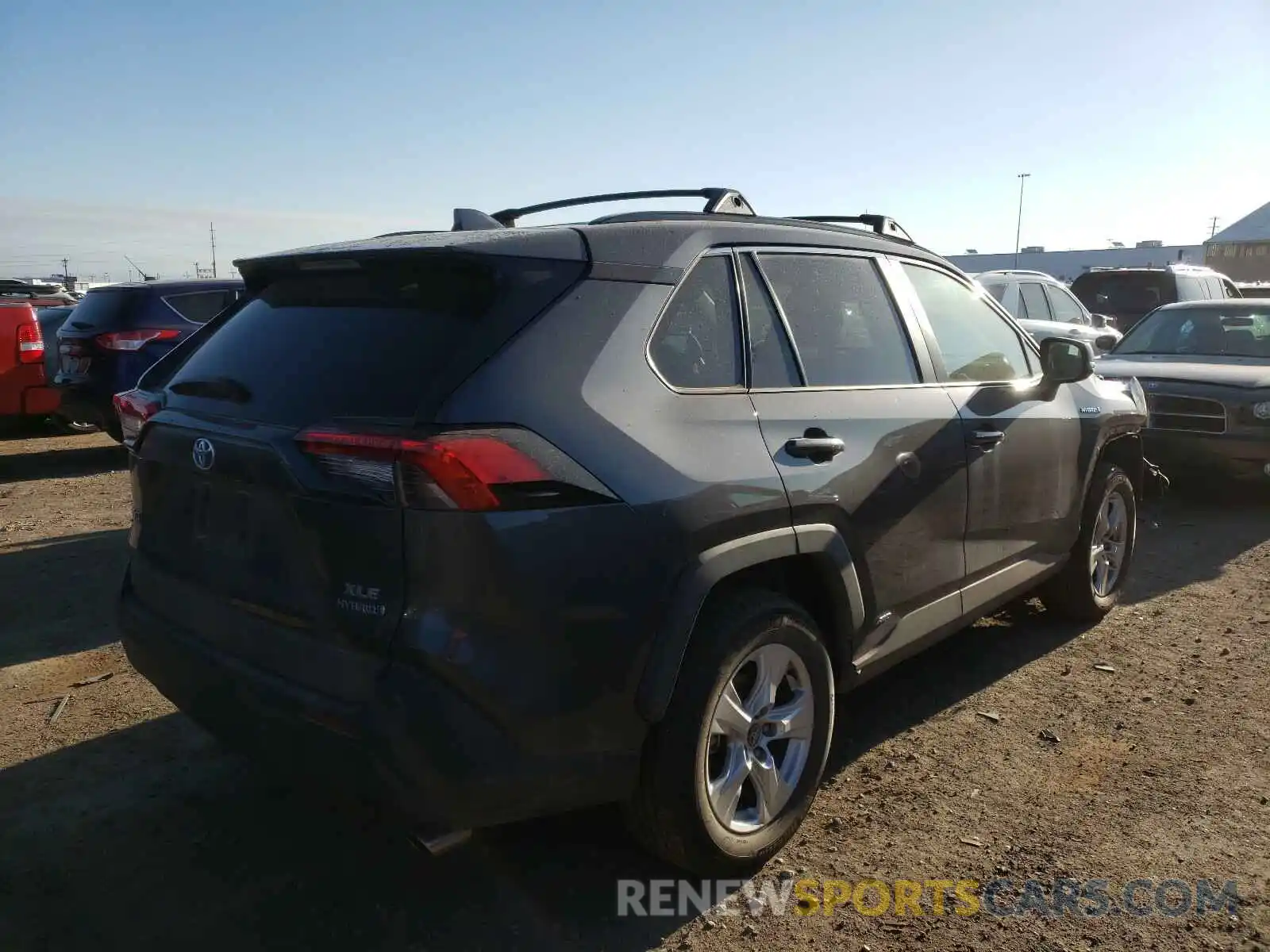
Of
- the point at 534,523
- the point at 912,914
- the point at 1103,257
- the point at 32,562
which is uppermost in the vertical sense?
the point at 1103,257

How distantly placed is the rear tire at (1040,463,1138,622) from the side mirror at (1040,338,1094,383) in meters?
0.70

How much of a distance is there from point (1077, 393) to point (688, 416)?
9.18 feet

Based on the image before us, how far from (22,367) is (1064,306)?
41.6 feet

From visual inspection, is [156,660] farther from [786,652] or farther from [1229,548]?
[1229,548]

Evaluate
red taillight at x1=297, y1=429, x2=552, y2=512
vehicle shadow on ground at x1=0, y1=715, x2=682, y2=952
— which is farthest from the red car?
red taillight at x1=297, y1=429, x2=552, y2=512

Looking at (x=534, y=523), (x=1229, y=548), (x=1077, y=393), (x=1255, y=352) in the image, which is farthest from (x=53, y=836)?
(x=1255, y=352)

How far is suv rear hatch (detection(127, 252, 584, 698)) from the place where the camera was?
7.70 ft

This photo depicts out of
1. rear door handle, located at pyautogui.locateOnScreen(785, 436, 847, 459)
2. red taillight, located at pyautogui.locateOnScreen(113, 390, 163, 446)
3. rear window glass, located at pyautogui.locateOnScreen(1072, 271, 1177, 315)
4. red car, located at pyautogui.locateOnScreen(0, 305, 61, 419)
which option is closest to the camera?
rear door handle, located at pyautogui.locateOnScreen(785, 436, 847, 459)

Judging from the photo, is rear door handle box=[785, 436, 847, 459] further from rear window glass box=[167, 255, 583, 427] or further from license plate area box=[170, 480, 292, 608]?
license plate area box=[170, 480, 292, 608]

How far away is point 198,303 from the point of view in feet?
31.8

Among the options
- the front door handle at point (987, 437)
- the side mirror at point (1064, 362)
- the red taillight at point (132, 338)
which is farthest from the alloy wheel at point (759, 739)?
the red taillight at point (132, 338)

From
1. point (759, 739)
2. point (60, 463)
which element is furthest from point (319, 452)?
point (60, 463)

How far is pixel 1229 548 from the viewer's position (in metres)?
6.66

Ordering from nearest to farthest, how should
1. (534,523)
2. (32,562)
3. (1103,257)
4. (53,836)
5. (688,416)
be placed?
(534,523)
(688,416)
(53,836)
(32,562)
(1103,257)
